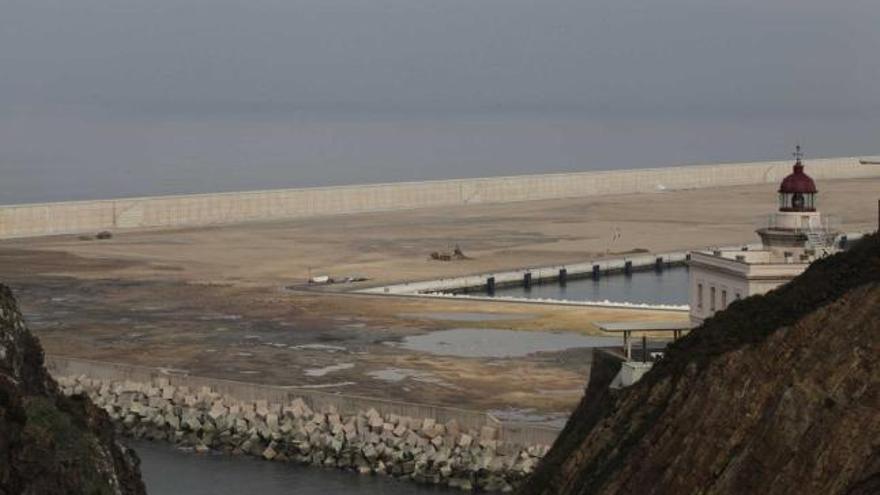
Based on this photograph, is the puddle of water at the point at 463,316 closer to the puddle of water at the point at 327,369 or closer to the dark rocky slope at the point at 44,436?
the puddle of water at the point at 327,369

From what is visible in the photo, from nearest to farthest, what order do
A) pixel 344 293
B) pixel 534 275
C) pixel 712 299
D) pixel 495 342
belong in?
pixel 712 299
pixel 495 342
pixel 344 293
pixel 534 275

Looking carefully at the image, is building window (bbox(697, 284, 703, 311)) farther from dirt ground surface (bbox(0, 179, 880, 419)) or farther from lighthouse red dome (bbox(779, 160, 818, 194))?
dirt ground surface (bbox(0, 179, 880, 419))

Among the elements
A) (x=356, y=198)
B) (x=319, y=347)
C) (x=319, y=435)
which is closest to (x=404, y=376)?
(x=319, y=347)

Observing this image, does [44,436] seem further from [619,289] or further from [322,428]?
[619,289]

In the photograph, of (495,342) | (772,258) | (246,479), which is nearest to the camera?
(772,258)

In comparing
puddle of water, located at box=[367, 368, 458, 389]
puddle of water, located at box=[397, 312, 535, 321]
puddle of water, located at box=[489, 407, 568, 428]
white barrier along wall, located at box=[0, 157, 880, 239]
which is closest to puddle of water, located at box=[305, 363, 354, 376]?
puddle of water, located at box=[367, 368, 458, 389]

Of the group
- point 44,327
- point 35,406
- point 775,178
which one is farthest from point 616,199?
point 35,406

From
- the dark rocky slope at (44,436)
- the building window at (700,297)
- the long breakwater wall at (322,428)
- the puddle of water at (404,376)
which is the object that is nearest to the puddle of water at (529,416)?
the long breakwater wall at (322,428)
